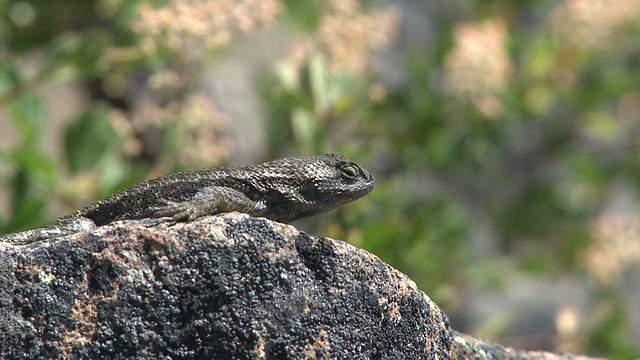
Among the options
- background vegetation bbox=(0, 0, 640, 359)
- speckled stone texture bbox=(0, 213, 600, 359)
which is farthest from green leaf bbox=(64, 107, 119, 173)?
speckled stone texture bbox=(0, 213, 600, 359)

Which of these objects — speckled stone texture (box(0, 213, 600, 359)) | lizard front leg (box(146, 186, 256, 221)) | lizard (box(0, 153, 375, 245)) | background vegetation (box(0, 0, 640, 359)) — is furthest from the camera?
background vegetation (box(0, 0, 640, 359))

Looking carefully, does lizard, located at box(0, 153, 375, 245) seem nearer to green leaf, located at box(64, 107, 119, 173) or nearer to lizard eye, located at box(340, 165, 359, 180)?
lizard eye, located at box(340, 165, 359, 180)

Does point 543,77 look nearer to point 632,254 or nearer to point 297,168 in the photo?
point 632,254

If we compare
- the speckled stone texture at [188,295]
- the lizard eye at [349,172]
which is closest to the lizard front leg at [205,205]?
the speckled stone texture at [188,295]

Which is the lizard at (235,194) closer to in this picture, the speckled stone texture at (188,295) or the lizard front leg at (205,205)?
the lizard front leg at (205,205)

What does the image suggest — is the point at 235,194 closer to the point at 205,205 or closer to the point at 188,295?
the point at 205,205

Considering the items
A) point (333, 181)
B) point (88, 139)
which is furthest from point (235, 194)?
point (88, 139)

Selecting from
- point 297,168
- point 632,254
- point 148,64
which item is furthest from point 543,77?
point 297,168
